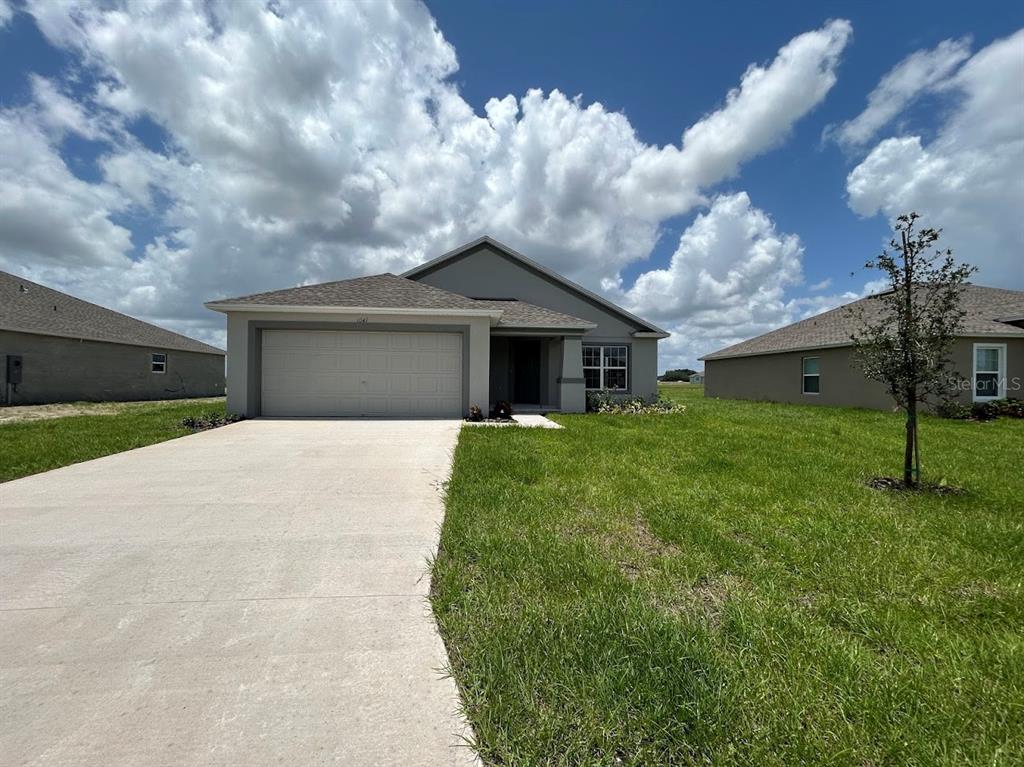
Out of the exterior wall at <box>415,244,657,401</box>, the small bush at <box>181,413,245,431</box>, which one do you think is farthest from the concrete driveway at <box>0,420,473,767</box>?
the exterior wall at <box>415,244,657,401</box>

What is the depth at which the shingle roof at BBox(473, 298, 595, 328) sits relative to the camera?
47.1 ft

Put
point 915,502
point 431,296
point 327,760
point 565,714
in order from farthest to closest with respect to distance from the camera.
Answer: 1. point 431,296
2. point 915,502
3. point 565,714
4. point 327,760

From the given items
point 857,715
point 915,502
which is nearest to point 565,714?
point 857,715

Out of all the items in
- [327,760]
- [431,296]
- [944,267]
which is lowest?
[327,760]

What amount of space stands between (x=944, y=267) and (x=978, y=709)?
5704 millimetres

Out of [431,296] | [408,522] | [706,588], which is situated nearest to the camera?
[706,588]

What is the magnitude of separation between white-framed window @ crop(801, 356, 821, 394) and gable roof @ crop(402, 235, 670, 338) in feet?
23.2

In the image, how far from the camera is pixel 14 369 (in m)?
17.2

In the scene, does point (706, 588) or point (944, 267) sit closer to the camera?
point (706, 588)

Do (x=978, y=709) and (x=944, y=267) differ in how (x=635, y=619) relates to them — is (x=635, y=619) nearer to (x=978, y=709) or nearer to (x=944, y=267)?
(x=978, y=709)

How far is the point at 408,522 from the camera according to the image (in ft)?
14.5

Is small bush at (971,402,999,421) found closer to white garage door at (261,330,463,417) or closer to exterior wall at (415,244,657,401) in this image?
exterior wall at (415,244,657,401)

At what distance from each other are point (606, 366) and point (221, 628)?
50.2 feet

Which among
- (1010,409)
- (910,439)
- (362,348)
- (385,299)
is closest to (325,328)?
(362,348)
